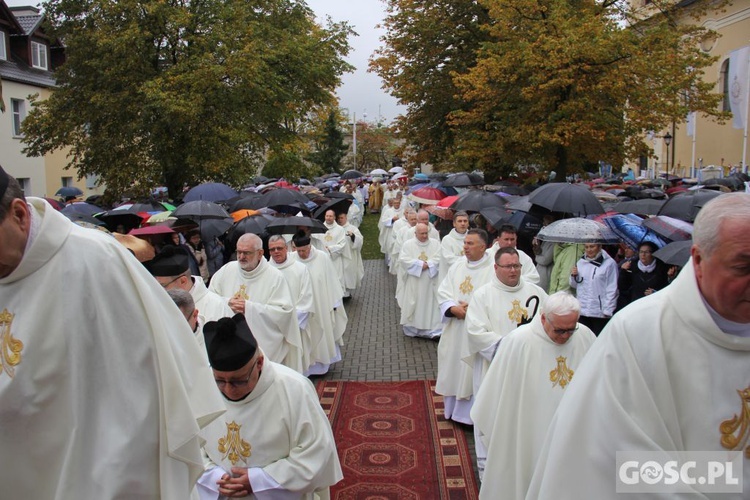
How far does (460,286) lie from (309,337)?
7.05ft

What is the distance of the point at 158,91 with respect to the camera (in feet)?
53.5

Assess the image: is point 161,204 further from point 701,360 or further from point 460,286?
point 701,360

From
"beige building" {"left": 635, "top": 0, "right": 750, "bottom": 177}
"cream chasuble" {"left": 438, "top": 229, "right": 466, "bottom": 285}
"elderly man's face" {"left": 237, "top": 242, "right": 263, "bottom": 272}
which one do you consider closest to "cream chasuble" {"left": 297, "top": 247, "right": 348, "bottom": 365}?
"cream chasuble" {"left": 438, "top": 229, "right": 466, "bottom": 285}

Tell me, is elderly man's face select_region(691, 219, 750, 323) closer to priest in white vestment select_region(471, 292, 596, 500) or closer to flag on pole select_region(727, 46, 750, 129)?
priest in white vestment select_region(471, 292, 596, 500)

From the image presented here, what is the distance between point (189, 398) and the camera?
2564mm

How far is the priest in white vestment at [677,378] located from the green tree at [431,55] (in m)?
19.9

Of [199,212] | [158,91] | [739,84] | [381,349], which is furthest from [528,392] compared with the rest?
[739,84]

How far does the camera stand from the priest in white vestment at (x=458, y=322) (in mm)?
7602

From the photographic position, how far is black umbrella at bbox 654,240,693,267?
6.66 m

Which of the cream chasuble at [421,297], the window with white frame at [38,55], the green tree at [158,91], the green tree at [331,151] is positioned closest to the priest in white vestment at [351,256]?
the cream chasuble at [421,297]

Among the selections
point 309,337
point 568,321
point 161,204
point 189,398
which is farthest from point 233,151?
point 189,398

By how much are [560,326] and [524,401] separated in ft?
2.04

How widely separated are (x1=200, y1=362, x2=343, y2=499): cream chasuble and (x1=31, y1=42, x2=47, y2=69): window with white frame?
31.1 meters

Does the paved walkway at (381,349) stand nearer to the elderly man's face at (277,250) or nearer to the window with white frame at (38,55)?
the elderly man's face at (277,250)
